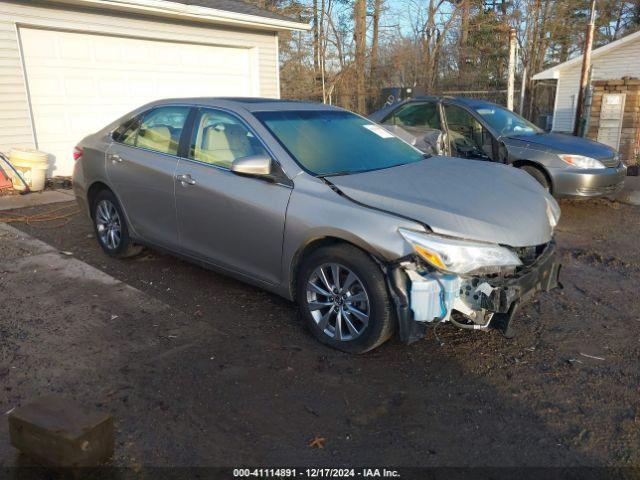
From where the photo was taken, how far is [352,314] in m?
3.48

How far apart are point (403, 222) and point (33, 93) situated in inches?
330

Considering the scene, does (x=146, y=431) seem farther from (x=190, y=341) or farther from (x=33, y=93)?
(x=33, y=93)

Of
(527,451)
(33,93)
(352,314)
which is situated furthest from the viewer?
(33,93)

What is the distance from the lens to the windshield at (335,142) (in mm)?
3977

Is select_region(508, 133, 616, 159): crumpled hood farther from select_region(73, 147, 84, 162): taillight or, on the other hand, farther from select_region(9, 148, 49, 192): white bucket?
select_region(9, 148, 49, 192): white bucket

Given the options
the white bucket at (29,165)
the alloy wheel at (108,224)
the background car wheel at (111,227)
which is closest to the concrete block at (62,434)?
the background car wheel at (111,227)

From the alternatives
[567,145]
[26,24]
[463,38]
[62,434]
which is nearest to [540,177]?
[567,145]

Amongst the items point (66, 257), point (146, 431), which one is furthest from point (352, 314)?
point (66, 257)

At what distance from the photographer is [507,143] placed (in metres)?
7.72

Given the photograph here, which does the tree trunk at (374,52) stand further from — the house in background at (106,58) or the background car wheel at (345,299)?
the background car wheel at (345,299)

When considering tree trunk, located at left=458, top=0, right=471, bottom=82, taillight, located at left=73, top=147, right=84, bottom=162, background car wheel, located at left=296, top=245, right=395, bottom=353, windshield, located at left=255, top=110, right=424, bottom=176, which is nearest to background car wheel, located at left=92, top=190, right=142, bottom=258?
taillight, located at left=73, top=147, right=84, bottom=162

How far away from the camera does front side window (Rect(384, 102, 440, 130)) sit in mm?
8289

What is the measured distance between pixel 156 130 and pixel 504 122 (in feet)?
17.9

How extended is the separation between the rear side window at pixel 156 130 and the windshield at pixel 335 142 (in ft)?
2.97
